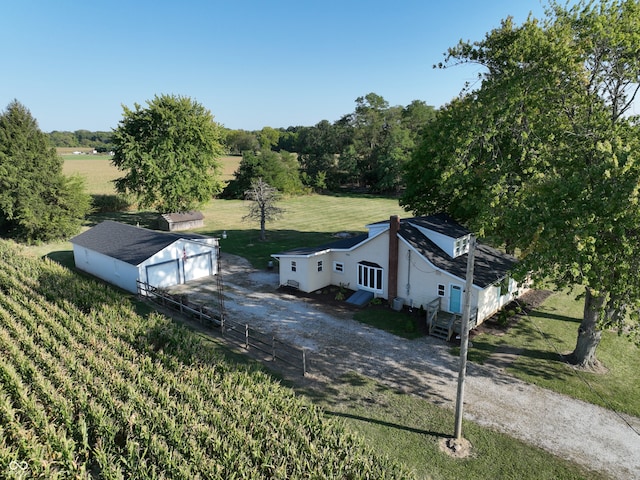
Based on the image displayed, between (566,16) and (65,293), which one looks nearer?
(566,16)

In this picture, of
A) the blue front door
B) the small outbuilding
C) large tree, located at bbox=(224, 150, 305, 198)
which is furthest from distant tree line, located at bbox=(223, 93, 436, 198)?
the blue front door

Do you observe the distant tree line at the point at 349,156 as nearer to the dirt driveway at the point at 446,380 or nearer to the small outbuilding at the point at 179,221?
the small outbuilding at the point at 179,221

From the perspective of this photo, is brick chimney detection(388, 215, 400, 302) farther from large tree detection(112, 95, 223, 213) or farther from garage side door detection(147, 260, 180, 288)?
large tree detection(112, 95, 223, 213)

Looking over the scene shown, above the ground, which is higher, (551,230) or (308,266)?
(551,230)

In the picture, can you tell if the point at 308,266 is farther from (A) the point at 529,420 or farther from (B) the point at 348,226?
(B) the point at 348,226

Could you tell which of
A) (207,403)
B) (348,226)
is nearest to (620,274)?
(207,403)

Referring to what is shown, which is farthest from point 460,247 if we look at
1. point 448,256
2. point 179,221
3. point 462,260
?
point 179,221

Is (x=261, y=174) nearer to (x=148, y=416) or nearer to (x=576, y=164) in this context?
(x=576, y=164)
